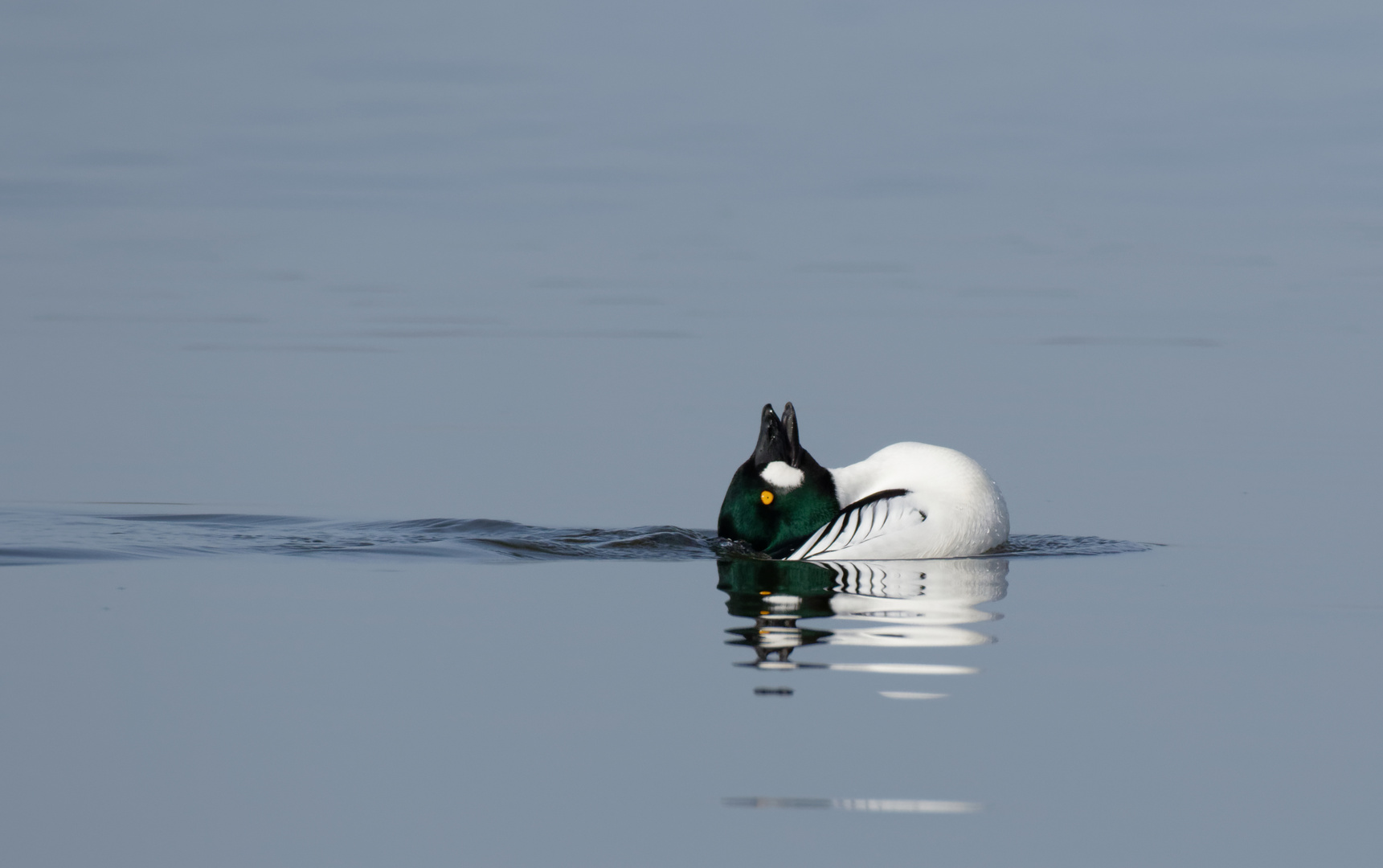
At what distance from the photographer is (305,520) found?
11406 millimetres

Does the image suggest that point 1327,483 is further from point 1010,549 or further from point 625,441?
point 625,441

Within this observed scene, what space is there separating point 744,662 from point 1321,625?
2.99 metres

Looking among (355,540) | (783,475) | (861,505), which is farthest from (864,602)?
(355,540)

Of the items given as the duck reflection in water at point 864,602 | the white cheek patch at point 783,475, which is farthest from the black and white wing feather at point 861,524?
the white cheek patch at point 783,475

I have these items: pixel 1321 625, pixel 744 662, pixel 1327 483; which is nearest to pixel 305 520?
pixel 744 662

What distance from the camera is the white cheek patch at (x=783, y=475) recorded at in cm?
1127

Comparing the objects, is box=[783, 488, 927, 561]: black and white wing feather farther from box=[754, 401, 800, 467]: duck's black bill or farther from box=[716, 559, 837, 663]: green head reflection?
box=[754, 401, 800, 467]: duck's black bill

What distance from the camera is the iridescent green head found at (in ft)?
36.7

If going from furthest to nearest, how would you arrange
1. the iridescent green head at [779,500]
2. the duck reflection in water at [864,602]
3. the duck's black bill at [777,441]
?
the duck's black bill at [777,441] < the iridescent green head at [779,500] < the duck reflection in water at [864,602]

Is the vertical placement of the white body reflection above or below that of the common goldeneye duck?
below

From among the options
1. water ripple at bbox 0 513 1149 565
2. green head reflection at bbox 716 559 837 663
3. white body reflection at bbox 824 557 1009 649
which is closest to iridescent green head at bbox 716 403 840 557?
water ripple at bbox 0 513 1149 565

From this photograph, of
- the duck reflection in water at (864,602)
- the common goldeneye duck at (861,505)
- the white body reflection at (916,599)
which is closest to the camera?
the duck reflection in water at (864,602)

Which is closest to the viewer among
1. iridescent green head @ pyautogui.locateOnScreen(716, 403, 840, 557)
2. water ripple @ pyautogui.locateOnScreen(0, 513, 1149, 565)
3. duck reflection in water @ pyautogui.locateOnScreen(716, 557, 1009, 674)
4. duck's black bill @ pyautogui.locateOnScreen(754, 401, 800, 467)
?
duck reflection in water @ pyautogui.locateOnScreen(716, 557, 1009, 674)

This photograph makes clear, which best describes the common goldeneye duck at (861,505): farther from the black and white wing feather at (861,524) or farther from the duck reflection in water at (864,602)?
the duck reflection in water at (864,602)
